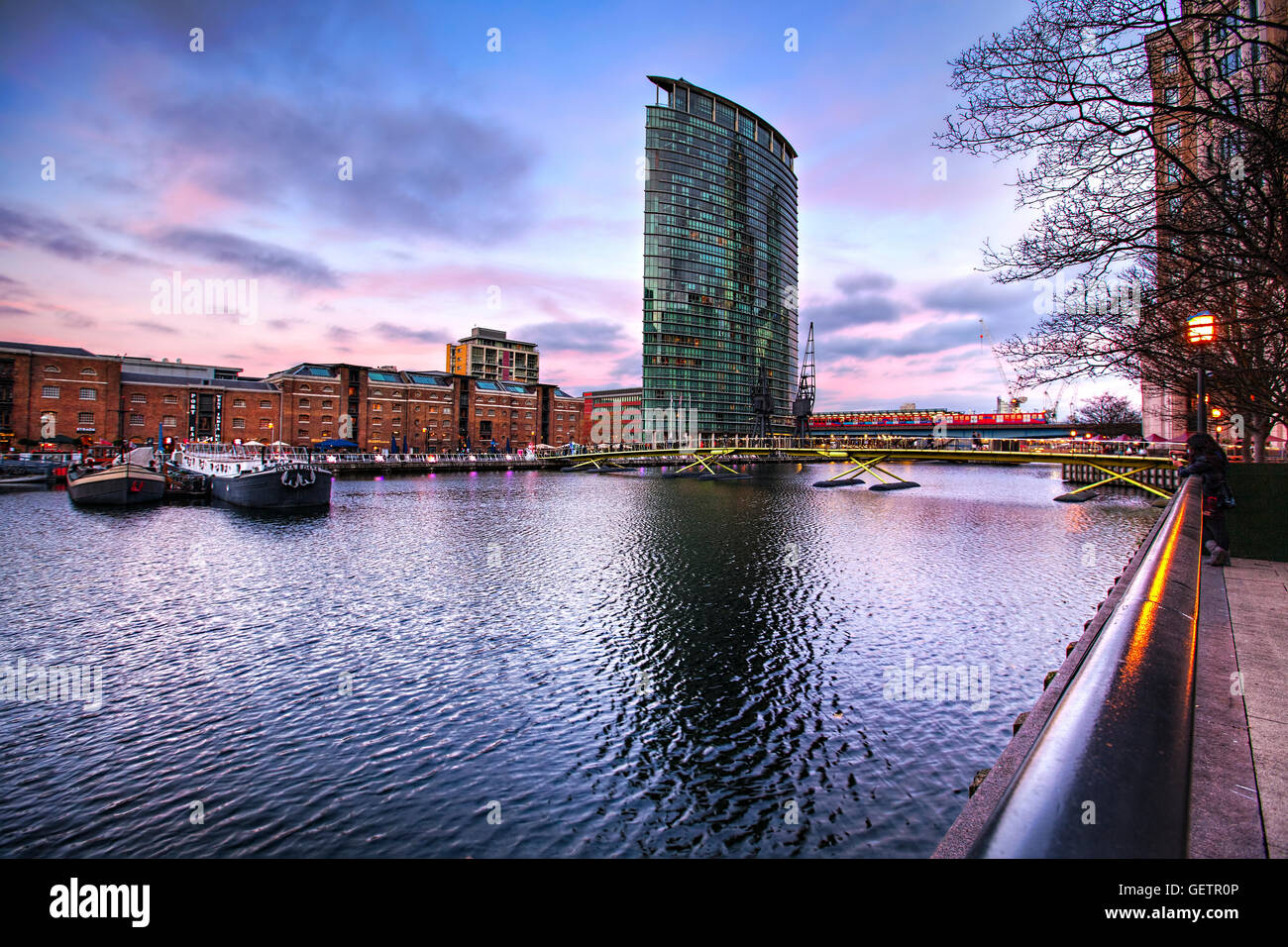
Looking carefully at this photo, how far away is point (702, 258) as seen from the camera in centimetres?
17538

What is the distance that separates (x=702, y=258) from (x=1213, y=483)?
176443mm

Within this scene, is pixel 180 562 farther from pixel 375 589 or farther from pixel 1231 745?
pixel 1231 745

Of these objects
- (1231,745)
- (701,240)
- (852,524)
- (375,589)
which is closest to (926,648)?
(1231,745)

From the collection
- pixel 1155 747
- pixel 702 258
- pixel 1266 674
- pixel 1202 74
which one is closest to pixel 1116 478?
pixel 1202 74

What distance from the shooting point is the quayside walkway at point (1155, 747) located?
155 centimetres

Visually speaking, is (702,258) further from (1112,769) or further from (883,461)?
(1112,769)

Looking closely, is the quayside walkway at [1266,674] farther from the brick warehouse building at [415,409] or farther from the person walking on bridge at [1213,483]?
the brick warehouse building at [415,409]

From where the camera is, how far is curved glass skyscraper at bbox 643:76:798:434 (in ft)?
562

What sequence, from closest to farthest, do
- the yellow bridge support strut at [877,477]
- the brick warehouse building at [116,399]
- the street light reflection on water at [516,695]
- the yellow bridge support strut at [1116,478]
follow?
the street light reflection on water at [516,695]
the yellow bridge support strut at [1116,478]
the yellow bridge support strut at [877,477]
the brick warehouse building at [116,399]

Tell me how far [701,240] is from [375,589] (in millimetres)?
173010

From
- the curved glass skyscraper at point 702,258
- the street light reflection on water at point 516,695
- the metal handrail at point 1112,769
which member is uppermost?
the curved glass skyscraper at point 702,258

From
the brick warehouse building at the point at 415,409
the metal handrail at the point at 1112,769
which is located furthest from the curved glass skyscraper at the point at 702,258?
the metal handrail at the point at 1112,769

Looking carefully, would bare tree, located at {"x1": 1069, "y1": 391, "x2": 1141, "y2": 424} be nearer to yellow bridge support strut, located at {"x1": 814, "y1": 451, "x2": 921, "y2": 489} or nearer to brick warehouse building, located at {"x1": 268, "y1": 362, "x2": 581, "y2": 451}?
yellow bridge support strut, located at {"x1": 814, "y1": 451, "x2": 921, "y2": 489}

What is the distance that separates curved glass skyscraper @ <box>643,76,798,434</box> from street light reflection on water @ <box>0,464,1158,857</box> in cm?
14934
